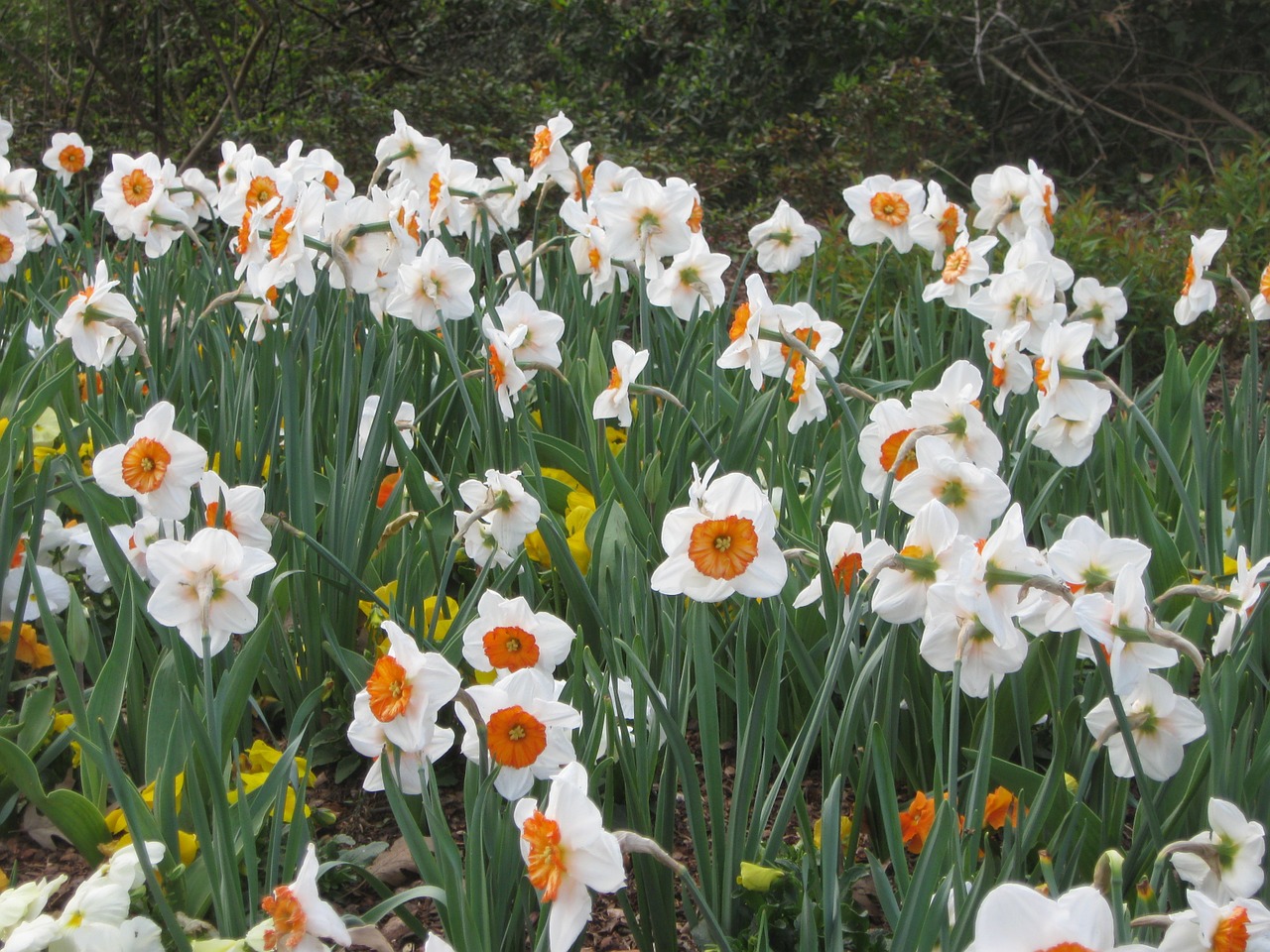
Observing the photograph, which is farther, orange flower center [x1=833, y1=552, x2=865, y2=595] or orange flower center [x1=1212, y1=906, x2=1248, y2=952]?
orange flower center [x1=833, y1=552, x2=865, y2=595]

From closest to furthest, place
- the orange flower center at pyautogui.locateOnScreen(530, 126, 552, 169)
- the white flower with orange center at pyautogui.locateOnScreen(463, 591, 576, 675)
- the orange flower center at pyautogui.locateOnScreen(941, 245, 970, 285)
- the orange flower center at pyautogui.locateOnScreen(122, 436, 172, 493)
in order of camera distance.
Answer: the white flower with orange center at pyautogui.locateOnScreen(463, 591, 576, 675), the orange flower center at pyautogui.locateOnScreen(122, 436, 172, 493), the orange flower center at pyautogui.locateOnScreen(941, 245, 970, 285), the orange flower center at pyautogui.locateOnScreen(530, 126, 552, 169)

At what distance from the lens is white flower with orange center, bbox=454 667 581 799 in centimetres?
107

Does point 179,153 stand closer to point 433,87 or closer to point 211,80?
point 211,80

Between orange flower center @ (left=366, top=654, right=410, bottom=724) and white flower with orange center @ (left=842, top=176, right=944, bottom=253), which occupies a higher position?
white flower with orange center @ (left=842, top=176, right=944, bottom=253)

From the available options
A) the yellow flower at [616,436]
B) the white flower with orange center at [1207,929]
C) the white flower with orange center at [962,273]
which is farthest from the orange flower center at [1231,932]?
the yellow flower at [616,436]

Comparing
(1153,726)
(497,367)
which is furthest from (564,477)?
(1153,726)

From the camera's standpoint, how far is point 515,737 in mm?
1085

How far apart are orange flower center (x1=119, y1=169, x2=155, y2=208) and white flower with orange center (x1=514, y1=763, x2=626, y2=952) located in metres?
2.26

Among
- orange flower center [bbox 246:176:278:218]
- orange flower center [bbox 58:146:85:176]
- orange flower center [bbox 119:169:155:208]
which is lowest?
orange flower center [bbox 246:176:278:218]

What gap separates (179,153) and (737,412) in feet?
18.3

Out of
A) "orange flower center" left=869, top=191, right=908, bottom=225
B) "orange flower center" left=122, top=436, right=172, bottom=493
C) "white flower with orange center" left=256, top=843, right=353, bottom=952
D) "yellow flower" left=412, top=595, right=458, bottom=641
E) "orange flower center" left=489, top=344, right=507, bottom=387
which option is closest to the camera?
"white flower with orange center" left=256, top=843, right=353, bottom=952

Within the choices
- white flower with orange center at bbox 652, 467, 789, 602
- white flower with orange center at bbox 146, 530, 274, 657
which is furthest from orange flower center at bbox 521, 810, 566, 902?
white flower with orange center at bbox 146, 530, 274, 657

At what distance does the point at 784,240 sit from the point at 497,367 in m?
1.05

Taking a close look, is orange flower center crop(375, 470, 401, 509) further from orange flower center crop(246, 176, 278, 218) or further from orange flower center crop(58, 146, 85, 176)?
orange flower center crop(58, 146, 85, 176)
